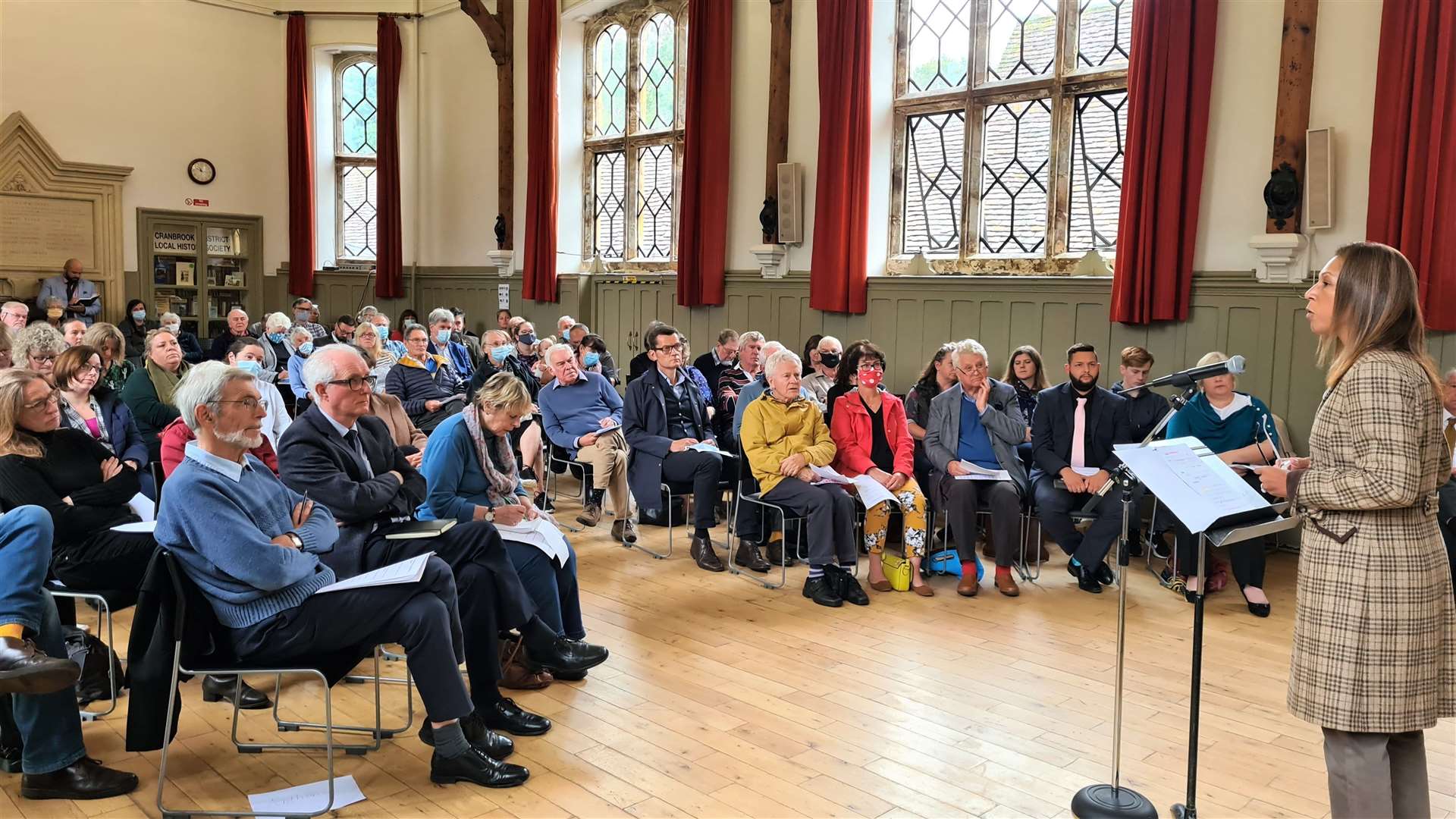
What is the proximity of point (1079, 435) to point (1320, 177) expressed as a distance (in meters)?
1.95

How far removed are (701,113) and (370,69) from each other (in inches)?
219

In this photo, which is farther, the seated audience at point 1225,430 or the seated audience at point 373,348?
the seated audience at point 373,348

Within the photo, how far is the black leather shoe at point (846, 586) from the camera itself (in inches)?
184

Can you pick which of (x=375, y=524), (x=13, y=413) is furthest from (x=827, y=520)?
(x=13, y=413)

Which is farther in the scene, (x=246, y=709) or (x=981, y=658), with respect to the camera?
(x=981, y=658)

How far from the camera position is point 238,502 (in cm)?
258

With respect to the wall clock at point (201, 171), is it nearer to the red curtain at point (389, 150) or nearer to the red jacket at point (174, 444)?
the red curtain at point (389, 150)

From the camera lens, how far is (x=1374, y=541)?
2135 mm

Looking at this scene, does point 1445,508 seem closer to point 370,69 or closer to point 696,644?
point 696,644

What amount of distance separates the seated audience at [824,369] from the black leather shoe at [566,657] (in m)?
2.73

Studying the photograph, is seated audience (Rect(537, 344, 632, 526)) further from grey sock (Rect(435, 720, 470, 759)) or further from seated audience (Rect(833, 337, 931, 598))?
grey sock (Rect(435, 720, 470, 759))

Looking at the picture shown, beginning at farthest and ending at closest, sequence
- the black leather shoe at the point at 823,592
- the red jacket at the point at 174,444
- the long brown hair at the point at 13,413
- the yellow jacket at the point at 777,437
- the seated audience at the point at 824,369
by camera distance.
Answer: the seated audience at the point at 824,369
the yellow jacket at the point at 777,437
the black leather shoe at the point at 823,592
the red jacket at the point at 174,444
the long brown hair at the point at 13,413

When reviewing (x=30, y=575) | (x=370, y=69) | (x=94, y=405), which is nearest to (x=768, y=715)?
(x=30, y=575)

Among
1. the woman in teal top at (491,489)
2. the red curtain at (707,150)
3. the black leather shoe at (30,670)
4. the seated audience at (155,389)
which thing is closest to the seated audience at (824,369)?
the red curtain at (707,150)
